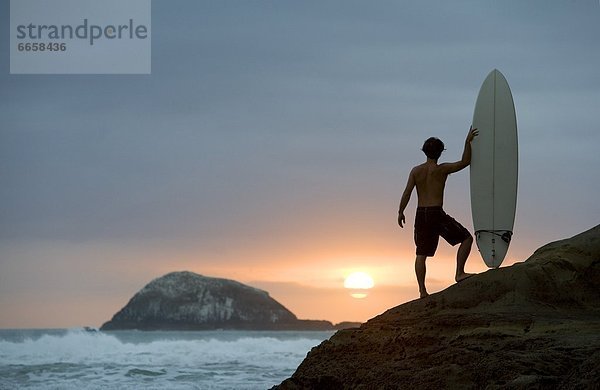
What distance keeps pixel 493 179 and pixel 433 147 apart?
2.06 ft

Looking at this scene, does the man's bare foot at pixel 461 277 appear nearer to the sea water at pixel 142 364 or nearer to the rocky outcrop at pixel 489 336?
the rocky outcrop at pixel 489 336

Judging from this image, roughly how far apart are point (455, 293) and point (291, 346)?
27399mm

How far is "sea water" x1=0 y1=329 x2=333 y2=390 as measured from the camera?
21.2 m

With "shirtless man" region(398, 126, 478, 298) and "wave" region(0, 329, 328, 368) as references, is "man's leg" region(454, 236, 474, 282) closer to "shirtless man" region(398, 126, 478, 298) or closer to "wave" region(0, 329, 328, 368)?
"shirtless man" region(398, 126, 478, 298)

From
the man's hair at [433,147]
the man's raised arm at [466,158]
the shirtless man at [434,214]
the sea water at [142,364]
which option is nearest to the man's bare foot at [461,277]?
the shirtless man at [434,214]

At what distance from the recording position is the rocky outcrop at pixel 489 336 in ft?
20.4

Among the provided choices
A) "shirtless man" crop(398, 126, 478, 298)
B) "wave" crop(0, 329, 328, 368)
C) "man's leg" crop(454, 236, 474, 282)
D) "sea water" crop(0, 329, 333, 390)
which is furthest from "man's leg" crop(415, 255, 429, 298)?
"wave" crop(0, 329, 328, 368)

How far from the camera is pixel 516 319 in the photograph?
7035 millimetres

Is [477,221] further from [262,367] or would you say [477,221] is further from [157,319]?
[157,319]

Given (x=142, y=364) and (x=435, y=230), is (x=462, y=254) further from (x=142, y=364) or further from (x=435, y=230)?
(x=142, y=364)

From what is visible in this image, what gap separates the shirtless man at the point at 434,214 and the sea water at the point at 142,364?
11.2 m

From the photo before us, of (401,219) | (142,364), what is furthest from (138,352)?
(401,219)

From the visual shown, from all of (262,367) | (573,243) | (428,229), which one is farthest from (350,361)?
(262,367)

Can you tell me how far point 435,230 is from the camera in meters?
8.45
